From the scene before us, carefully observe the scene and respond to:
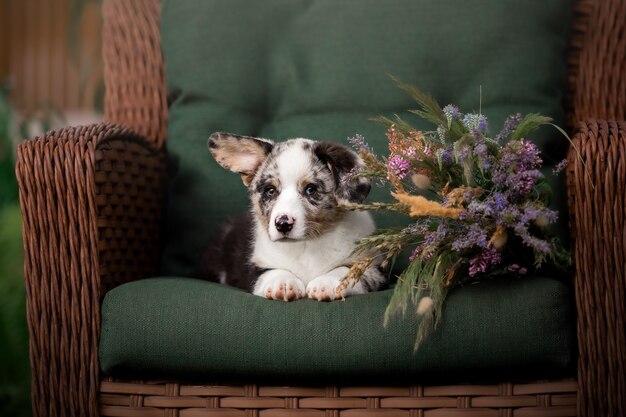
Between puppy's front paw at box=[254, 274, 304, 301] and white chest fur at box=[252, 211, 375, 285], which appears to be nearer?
puppy's front paw at box=[254, 274, 304, 301]

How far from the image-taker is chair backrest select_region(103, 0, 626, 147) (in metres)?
2.27

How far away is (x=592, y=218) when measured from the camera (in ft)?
4.93

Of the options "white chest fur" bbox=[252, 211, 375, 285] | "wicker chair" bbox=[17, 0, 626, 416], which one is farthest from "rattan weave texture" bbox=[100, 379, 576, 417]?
"white chest fur" bbox=[252, 211, 375, 285]

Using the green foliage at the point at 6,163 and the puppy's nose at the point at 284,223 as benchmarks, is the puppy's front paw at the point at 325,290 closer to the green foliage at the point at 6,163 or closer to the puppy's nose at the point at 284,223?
the puppy's nose at the point at 284,223

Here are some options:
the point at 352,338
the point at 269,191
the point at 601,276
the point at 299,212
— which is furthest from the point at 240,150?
the point at 601,276

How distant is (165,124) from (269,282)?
0.98 m

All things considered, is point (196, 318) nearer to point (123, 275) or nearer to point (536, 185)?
point (123, 275)

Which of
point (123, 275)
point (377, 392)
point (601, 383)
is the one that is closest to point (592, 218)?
point (601, 383)

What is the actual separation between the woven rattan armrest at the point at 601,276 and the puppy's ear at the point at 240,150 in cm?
85

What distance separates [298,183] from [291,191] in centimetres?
3

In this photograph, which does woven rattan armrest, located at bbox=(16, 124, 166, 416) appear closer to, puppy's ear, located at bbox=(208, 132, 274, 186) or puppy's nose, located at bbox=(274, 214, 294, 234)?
puppy's ear, located at bbox=(208, 132, 274, 186)

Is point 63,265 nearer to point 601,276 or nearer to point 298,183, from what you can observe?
point 298,183

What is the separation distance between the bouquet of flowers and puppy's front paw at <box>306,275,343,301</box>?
0.08 m

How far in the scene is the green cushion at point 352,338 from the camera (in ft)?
4.90
